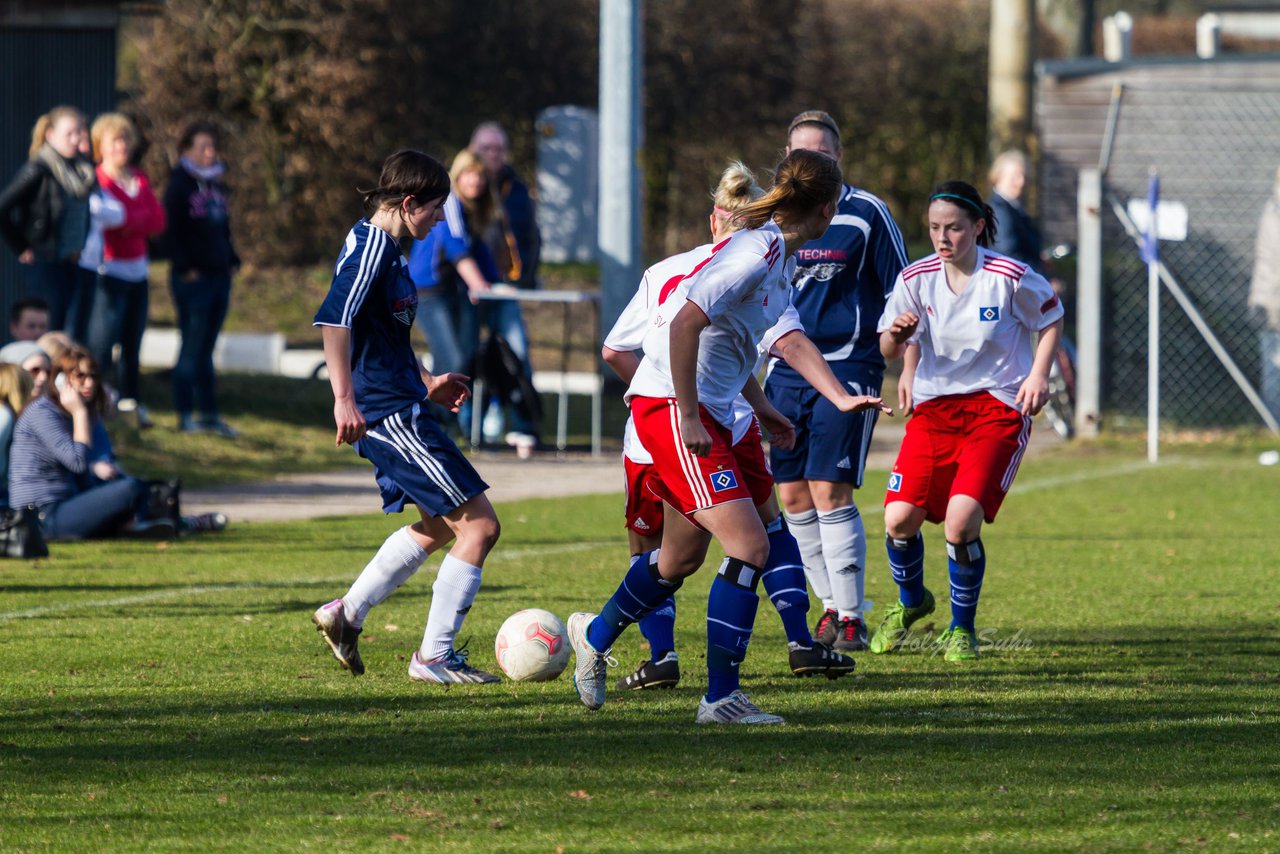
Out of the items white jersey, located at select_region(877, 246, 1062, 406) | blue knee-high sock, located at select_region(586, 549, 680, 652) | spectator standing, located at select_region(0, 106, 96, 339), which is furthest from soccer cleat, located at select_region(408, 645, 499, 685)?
spectator standing, located at select_region(0, 106, 96, 339)

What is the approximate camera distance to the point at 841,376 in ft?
24.8

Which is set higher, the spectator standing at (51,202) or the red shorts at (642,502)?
the spectator standing at (51,202)

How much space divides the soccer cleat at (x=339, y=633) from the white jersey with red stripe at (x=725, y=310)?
1.41 metres

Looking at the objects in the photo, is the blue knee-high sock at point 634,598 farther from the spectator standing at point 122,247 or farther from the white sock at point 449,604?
the spectator standing at point 122,247

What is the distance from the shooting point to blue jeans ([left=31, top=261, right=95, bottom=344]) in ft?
45.7

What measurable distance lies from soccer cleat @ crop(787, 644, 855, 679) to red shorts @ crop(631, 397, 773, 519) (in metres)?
0.89

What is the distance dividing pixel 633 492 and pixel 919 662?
1455 millimetres

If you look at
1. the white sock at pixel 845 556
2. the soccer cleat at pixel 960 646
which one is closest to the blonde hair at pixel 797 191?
A: the white sock at pixel 845 556

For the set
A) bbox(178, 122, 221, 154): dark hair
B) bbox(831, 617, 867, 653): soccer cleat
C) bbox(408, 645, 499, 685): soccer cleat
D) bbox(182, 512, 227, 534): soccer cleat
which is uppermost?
bbox(178, 122, 221, 154): dark hair

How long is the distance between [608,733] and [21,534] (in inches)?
202

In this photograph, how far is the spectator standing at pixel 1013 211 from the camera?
509 inches

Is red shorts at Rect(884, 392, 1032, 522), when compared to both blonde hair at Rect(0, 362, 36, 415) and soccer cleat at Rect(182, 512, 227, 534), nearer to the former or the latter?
soccer cleat at Rect(182, 512, 227, 534)

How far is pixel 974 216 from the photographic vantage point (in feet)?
23.9

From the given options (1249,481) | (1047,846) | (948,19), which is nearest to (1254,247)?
(1249,481)
